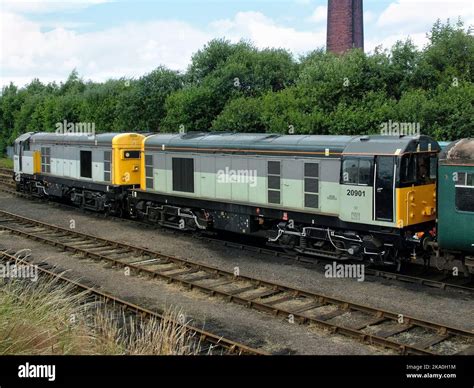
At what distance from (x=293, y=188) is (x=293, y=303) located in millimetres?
4930

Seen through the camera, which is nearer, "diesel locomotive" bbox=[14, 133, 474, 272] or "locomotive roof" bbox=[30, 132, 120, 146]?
"diesel locomotive" bbox=[14, 133, 474, 272]

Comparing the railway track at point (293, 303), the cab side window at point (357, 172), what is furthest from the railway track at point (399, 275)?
the railway track at point (293, 303)

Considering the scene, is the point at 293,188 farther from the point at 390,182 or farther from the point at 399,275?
the point at 399,275

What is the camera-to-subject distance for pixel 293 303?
A: 13.2 m

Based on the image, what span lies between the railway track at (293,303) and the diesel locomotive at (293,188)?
2901 mm

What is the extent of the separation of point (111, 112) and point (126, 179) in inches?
987

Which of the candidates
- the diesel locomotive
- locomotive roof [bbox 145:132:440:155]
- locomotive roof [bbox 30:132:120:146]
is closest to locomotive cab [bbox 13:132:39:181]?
locomotive roof [bbox 30:132:120:146]

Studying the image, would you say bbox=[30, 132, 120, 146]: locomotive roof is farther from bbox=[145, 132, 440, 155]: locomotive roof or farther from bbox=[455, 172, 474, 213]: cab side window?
bbox=[455, 172, 474, 213]: cab side window

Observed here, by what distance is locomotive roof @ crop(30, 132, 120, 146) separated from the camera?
25328 mm

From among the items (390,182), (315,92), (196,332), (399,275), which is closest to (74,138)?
(315,92)

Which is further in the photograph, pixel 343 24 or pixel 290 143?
pixel 343 24

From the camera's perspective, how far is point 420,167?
1503cm

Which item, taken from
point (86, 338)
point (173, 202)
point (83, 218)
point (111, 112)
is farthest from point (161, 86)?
point (86, 338)

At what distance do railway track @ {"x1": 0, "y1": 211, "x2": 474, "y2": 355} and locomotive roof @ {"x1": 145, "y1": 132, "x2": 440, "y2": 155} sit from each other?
4.40 m
